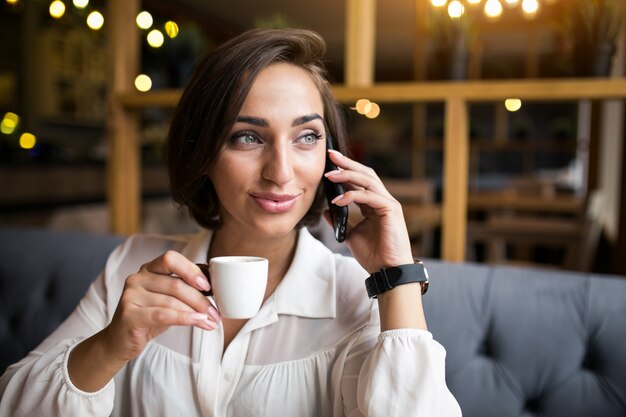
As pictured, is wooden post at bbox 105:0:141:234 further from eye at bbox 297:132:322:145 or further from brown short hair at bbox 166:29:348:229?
eye at bbox 297:132:322:145

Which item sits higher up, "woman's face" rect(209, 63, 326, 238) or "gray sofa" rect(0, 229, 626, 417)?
"woman's face" rect(209, 63, 326, 238)

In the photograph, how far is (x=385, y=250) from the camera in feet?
3.56

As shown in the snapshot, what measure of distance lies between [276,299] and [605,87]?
110 centimetres

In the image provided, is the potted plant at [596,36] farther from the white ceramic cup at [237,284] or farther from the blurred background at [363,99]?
the white ceramic cup at [237,284]

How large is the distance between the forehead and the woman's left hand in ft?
A: 0.38

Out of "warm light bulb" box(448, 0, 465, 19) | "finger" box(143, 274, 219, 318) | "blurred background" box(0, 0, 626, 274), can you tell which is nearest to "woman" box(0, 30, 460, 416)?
"finger" box(143, 274, 219, 318)

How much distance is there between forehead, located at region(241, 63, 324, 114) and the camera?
3.49 feet

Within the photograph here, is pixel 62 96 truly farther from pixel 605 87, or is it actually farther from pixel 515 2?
pixel 605 87

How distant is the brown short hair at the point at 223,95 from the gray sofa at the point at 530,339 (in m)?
0.49

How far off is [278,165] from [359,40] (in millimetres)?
998

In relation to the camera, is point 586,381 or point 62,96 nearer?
point 586,381

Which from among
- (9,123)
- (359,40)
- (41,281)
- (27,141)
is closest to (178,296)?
(41,281)

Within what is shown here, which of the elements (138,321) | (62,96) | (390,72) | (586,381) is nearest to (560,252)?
(586,381)

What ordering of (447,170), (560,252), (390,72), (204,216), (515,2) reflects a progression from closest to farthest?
1. (204,216)
2. (447,170)
3. (515,2)
4. (560,252)
5. (390,72)
